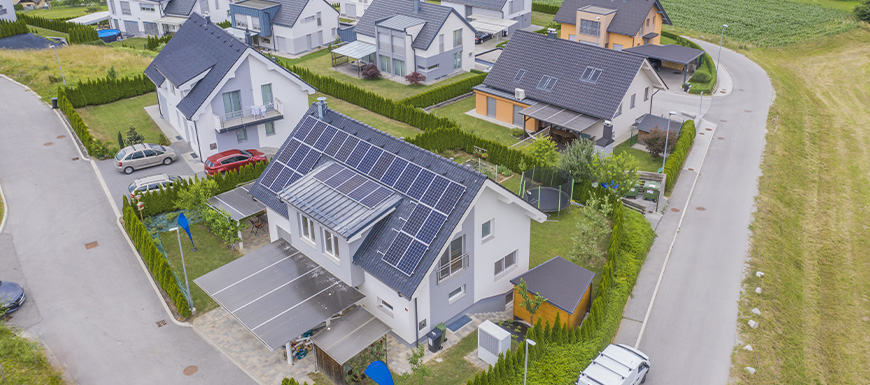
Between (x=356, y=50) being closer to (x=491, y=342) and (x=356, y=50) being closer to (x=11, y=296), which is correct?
(x=11, y=296)

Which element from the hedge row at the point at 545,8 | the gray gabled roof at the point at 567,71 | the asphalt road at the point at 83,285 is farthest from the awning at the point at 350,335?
the hedge row at the point at 545,8

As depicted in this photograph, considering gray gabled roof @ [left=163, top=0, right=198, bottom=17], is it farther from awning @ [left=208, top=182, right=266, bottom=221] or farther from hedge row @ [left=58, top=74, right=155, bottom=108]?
awning @ [left=208, top=182, right=266, bottom=221]

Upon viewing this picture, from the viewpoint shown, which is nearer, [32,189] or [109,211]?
[109,211]

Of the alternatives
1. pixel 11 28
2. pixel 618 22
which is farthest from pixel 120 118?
pixel 618 22

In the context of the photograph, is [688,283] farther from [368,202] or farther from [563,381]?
[368,202]

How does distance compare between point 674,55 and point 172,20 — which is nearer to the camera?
point 674,55

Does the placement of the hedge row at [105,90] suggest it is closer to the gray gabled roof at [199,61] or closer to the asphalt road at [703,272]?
the gray gabled roof at [199,61]

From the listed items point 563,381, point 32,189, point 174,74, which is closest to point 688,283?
point 563,381
